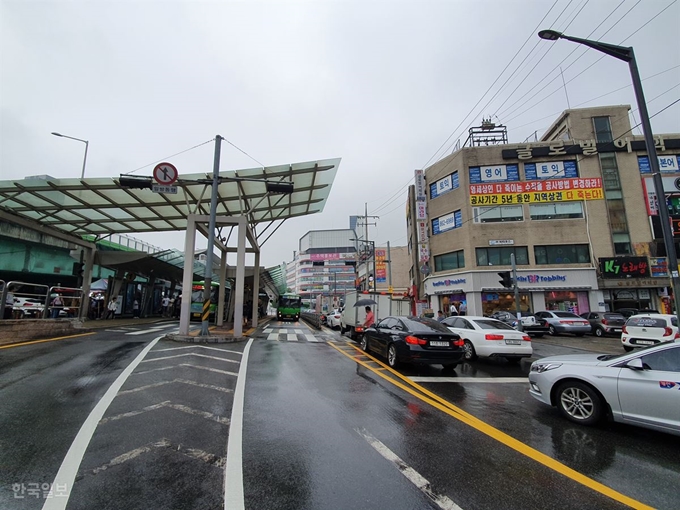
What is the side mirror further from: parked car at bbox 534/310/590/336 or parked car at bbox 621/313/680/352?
parked car at bbox 534/310/590/336

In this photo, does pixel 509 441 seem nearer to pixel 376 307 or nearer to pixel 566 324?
pixel 376 307

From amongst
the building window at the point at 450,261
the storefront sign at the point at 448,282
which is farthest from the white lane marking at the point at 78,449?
the building window at the point at 450,261

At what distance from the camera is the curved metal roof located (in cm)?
1343

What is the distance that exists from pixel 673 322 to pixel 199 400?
1518 centimetres

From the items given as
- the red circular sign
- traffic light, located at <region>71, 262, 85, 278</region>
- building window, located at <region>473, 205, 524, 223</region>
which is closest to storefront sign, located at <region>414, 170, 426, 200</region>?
building window, located at <region>473, 205, 524, 223</region>

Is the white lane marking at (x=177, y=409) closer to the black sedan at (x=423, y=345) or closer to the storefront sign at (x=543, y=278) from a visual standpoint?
the black sedan at (x=423, y=345)

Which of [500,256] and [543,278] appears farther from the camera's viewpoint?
[500,256]

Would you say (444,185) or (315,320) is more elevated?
(444,185)

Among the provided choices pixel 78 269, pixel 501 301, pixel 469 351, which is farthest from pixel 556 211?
pixel 78 269

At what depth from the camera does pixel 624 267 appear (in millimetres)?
25703

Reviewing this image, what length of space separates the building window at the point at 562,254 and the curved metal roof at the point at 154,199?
1913 cm

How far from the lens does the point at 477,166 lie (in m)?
28.5

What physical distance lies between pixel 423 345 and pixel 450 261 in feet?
72.6

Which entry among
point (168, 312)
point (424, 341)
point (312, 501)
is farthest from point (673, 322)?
point (168, 312)
